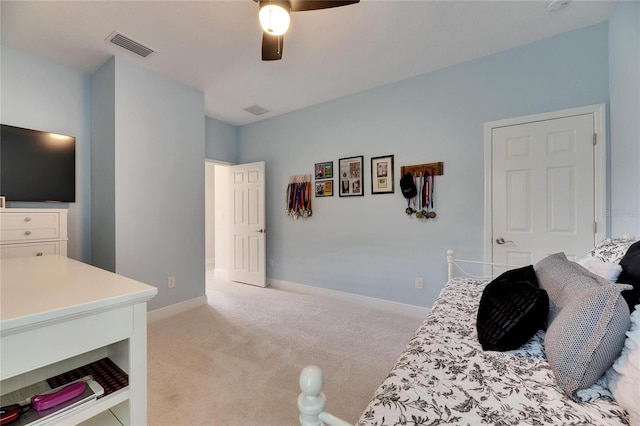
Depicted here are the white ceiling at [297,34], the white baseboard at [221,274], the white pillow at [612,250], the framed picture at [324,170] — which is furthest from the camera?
the white baseboard at [221,274]

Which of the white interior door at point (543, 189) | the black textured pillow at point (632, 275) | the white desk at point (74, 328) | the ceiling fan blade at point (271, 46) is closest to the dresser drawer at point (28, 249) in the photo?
the white desk at point (74, 328)

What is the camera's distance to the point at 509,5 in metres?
1.97

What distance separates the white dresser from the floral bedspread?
9.75 ft

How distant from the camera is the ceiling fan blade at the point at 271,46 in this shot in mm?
1847

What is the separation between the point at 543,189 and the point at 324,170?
95.3 inches

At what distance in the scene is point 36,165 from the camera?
8.39 feet

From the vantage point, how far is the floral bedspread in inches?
27.7

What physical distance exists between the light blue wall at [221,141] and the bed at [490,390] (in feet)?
13.6

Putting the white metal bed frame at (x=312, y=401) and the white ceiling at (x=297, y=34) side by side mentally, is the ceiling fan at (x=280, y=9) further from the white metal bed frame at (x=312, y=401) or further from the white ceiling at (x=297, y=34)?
the white metal bed frame at (x=312, y=401)

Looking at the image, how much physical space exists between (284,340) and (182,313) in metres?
1.45

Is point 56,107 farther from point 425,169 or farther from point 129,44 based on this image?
point 425,169

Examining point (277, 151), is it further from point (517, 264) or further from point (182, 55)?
point (517, 264)

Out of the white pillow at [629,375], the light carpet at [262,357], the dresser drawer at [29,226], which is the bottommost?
the light carpet at [262,357]

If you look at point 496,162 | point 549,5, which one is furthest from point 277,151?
point 549,5
